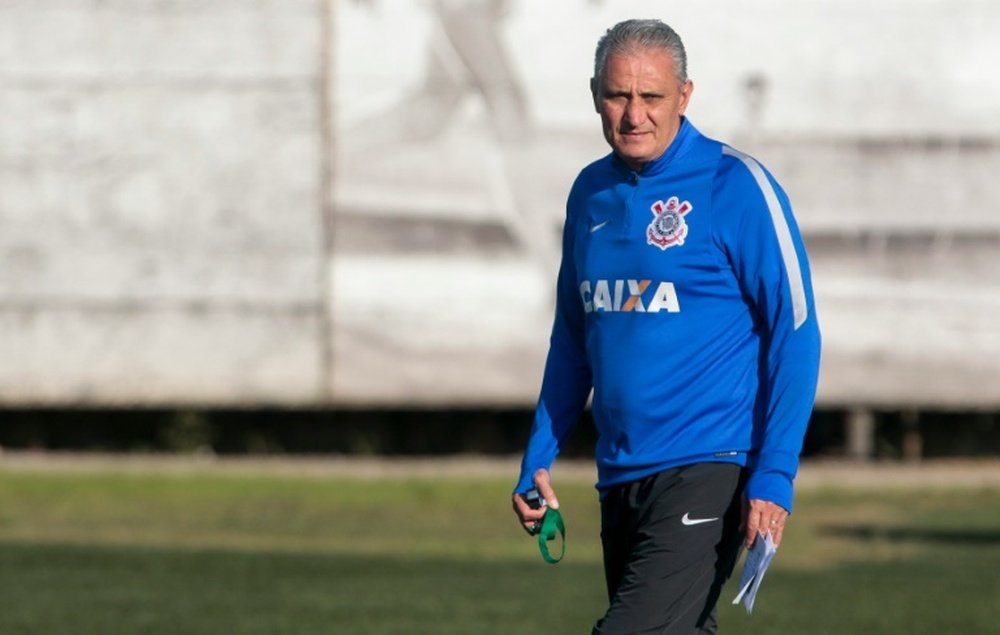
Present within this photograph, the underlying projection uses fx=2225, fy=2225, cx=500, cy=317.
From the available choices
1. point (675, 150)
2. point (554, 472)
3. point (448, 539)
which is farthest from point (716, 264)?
point (554, 472)

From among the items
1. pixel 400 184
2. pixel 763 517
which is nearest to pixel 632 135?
pixel 763 517

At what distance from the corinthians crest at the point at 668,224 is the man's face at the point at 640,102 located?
13cm

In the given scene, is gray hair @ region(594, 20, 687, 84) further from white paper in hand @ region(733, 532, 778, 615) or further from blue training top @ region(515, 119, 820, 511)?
white paper in hand @ region(733, 532, 778, 615)

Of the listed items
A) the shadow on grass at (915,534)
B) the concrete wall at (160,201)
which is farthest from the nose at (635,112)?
the concrete wall at (160,201)

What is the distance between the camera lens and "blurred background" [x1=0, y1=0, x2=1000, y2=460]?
85.1 ft

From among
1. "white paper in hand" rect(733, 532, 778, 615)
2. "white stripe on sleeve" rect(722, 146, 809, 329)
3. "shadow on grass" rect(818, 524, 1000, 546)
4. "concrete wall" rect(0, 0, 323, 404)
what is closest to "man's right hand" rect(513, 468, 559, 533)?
"white paper in hand" rect(733, 532, 778, 615)

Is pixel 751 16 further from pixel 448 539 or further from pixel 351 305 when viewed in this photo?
pixel 448 539

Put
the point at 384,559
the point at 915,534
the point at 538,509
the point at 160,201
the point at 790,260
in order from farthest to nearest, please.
Result: the point at 160,201
the point at 915,534
the point at 384,559
the point at 538,509
the point at 790,260

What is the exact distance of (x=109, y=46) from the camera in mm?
26141

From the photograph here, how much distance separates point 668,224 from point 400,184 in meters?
20.8

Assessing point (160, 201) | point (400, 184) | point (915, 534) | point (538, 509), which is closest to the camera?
point (538, 509)

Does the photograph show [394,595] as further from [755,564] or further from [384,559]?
[755,564]

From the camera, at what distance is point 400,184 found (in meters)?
26.3

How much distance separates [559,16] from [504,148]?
5.43ft
